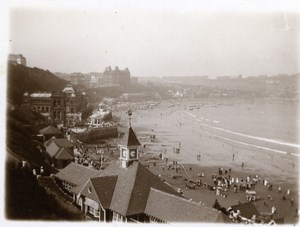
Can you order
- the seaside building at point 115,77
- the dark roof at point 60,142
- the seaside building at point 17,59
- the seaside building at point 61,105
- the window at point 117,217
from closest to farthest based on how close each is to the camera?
the seaside building at point 17,59, the window at point 117,217, the seaside building at point 115,77, the seaside building at point 61,105, the dark roof at point 60,142

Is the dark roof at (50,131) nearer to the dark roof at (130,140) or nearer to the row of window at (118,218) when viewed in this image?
the dark roof at (130,140)

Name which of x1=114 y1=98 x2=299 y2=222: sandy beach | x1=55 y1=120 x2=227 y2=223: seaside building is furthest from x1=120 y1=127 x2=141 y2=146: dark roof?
x1=114 y1=98 x2=299 y2=222: sandy beach

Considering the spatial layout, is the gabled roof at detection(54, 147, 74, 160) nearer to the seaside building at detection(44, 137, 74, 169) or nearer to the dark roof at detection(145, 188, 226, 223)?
the seaside building at detection(44, 137, 74, 169)

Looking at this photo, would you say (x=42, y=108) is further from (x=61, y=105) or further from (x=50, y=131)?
(x=50, y=131)


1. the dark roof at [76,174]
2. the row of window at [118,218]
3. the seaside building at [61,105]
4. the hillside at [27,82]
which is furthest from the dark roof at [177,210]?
the hillside at [27,82]

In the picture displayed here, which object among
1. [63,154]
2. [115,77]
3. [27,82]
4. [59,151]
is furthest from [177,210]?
[63,154]

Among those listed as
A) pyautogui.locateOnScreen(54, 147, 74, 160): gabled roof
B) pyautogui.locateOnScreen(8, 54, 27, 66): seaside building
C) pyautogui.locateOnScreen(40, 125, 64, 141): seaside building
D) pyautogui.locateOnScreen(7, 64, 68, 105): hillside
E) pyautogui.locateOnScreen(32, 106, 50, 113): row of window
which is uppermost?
pyautogui.locateOnScreen(8, 54, 27, 66): seaside building

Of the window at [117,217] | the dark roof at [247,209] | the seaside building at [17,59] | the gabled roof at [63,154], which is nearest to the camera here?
the seaside building at [17,59]

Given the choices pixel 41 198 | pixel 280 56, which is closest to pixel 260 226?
pixel 280 56
